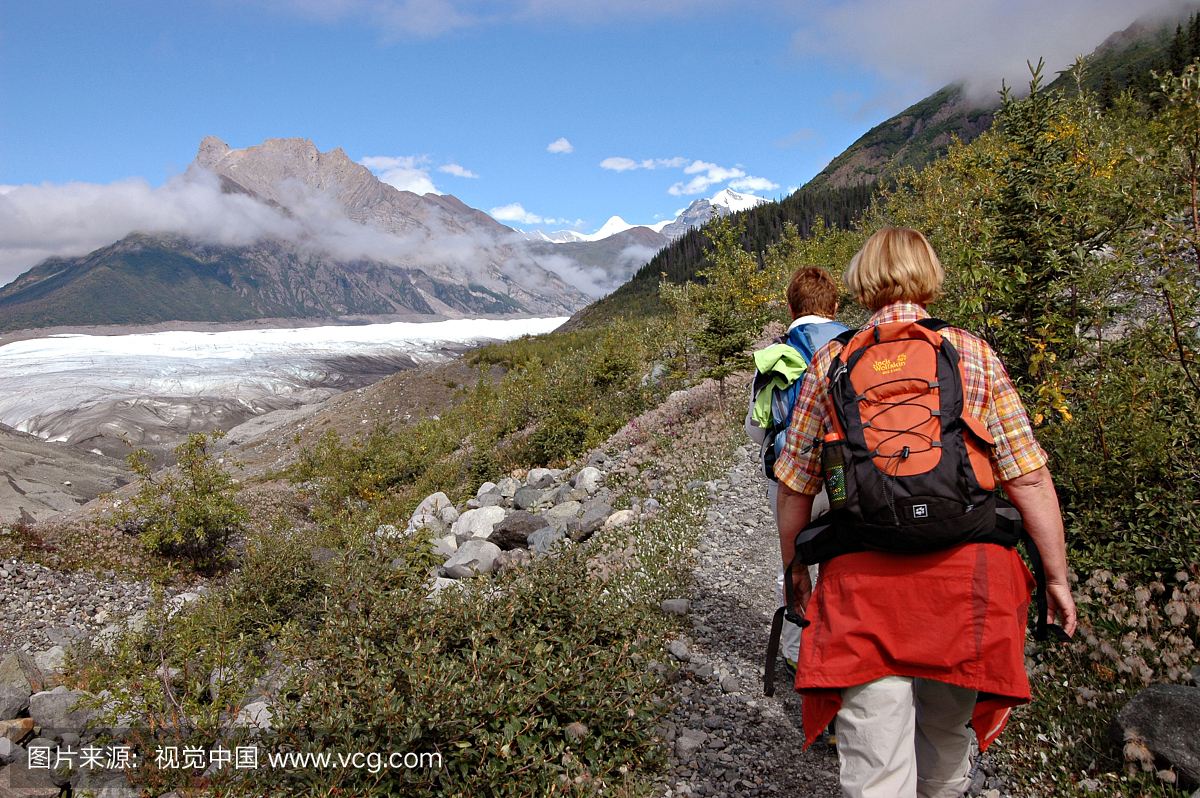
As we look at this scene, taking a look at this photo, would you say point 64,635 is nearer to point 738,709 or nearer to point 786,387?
point 738,709

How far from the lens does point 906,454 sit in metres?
1.87

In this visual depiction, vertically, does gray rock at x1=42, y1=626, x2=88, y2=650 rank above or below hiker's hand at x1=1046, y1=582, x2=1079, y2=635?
below

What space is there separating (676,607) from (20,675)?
259 inches

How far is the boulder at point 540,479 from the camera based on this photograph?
12.5 metres

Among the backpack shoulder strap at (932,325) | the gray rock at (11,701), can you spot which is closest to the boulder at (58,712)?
the gray rock at (11,701)

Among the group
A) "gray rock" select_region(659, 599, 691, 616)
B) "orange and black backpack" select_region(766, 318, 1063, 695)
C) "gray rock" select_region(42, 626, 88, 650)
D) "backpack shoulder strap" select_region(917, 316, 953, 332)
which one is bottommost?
"gray rock" select_region(42, 626, 88, 650)

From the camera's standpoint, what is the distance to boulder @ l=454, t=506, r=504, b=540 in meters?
10.5

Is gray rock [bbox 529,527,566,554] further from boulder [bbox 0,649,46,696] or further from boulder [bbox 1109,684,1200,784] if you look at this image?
boulder [bbox 1109,684,1200,784]

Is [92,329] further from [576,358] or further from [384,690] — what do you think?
[384,690]

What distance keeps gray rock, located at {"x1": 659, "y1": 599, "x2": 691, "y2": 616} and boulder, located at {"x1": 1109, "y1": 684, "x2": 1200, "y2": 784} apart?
3.00 metres

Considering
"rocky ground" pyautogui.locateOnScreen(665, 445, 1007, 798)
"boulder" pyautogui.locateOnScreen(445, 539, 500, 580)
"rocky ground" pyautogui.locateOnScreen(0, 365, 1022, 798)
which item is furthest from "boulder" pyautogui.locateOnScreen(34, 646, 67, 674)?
"rocky ground" pyautogui.locateOnScreen(665, 445, 1007, 798)

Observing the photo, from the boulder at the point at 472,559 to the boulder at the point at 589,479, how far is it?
224cm

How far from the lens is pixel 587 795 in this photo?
3.16m

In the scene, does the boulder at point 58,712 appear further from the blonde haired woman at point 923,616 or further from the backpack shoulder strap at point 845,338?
the backpack shoulder strap at point 845,338
